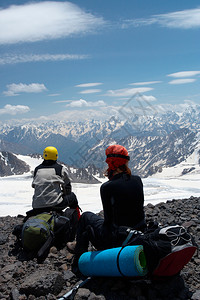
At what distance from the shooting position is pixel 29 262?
7.36m

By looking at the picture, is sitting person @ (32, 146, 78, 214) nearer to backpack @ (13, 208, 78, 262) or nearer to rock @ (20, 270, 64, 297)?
backpack @ (13, 208, 78, 262)

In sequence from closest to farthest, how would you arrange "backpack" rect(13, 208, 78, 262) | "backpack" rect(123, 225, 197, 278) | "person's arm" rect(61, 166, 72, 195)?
"backpack" rect(123, 225, 197, 278), "backpack" rect(13, 208, 78, 262), "person's arm" rect(61, 166, 72, 195)

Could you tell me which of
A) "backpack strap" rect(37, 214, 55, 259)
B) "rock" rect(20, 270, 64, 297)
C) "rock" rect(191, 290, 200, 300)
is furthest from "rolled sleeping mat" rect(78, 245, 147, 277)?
"backpack strap" rect(37, 214, 55, 259)

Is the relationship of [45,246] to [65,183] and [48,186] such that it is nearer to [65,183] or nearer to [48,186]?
[48,186]

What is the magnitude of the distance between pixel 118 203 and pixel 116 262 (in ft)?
3.98

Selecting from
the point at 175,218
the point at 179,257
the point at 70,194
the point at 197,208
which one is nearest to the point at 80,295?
the point at 179,257

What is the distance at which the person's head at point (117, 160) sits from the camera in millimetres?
6238

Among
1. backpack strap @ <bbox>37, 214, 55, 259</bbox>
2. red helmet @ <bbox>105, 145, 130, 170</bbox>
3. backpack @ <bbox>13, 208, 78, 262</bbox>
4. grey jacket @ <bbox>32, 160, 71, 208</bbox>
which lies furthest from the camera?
grey jacket @ <bbox>32, 160, 71, 208</bbox>

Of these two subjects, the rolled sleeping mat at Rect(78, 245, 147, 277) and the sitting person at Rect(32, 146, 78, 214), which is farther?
the sitting person at Rect(32, 146, 78, 214)

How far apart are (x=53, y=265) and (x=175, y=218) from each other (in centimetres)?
519

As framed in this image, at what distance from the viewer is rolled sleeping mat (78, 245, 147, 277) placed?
208 inches

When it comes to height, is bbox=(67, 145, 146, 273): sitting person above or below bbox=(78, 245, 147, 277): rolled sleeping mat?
above

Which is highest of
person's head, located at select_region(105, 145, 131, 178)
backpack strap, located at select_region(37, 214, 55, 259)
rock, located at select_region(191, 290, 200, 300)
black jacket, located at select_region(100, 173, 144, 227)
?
person's head, located at select_region(105, 145, 131, 178)

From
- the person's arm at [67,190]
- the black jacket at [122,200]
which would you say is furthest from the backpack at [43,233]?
the black jacket at [122,200]
